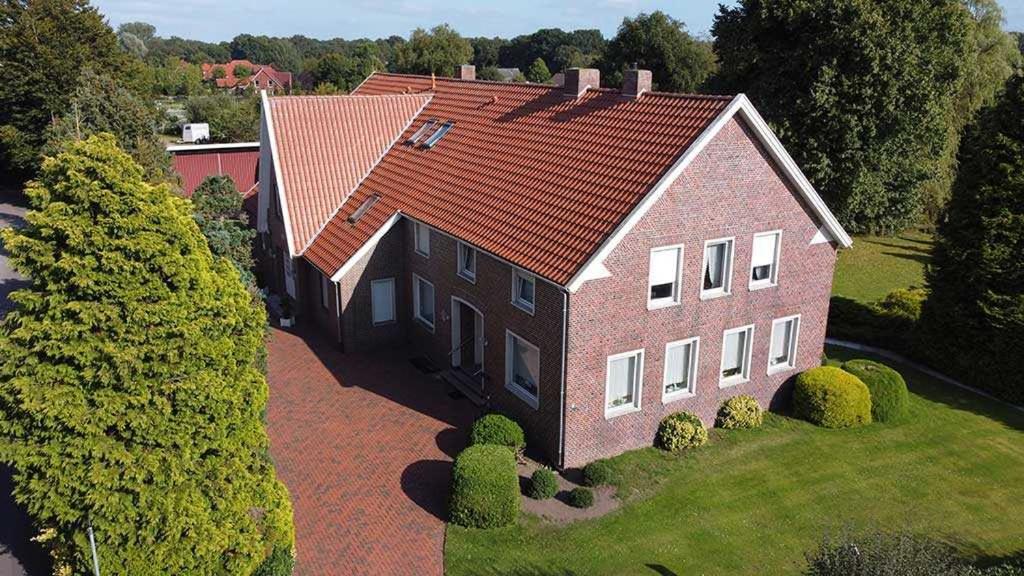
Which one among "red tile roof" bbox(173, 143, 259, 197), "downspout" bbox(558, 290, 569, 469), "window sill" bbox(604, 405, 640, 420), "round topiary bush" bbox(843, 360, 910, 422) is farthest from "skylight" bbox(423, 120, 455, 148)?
"red tile roof" bbox(173, 143, 259, 197)

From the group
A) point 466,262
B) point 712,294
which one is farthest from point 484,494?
point 712,294

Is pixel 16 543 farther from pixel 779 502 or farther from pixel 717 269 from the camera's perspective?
pixel 717 269

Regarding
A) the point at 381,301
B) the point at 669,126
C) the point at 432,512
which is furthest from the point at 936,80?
the point at 432,512

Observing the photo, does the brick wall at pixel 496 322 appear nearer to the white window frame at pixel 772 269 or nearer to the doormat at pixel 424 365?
the doormat at pixel 424 365

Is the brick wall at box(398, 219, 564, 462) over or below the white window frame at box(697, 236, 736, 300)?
below

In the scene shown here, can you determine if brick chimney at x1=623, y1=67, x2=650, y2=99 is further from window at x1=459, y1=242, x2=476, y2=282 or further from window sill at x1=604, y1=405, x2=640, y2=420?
window sill at x1=604, y1=405, x2=640, y2=420
